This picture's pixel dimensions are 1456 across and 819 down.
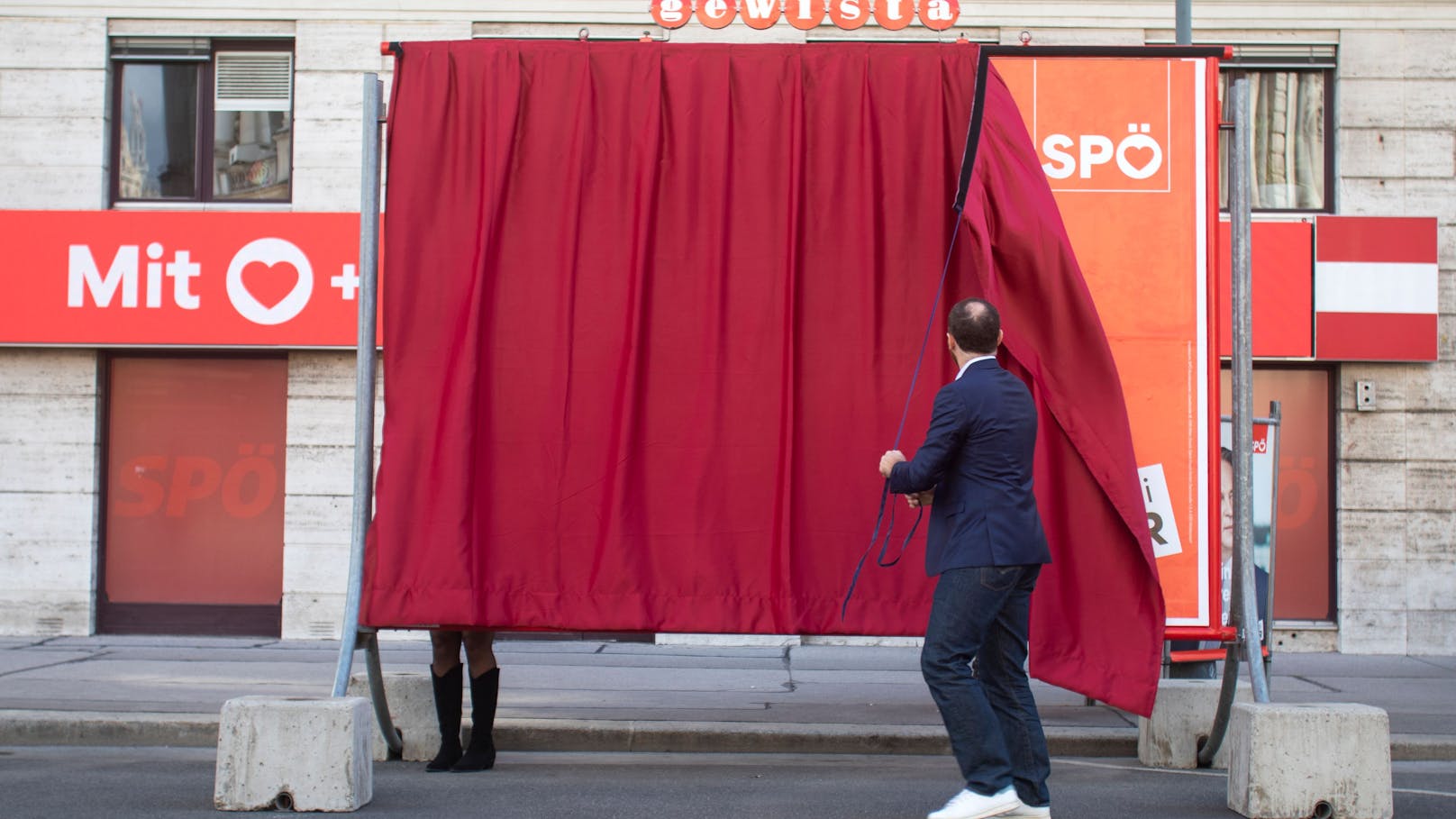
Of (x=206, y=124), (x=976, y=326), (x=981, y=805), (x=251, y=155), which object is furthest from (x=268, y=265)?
(x=981, y=805)

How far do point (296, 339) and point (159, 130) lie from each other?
8.59 ft

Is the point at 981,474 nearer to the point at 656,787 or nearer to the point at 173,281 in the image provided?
the point at 656,787

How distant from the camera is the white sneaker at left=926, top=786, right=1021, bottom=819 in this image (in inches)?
211

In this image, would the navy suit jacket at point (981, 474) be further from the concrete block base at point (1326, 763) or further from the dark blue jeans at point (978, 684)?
the concrete block base at point (1326, 763)

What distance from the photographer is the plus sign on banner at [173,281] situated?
41.4 ft

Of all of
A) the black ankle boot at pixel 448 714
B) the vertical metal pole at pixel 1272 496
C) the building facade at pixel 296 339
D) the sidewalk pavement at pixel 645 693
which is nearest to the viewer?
the black ankle boot at pixel 448 714

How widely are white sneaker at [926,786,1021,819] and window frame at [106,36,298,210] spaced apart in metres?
9.73

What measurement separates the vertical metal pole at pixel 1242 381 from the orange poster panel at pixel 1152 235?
0.44 feet

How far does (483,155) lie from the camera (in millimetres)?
6441

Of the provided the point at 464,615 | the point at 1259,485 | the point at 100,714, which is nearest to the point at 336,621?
the point at 100,714

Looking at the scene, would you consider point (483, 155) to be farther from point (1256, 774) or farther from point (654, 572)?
point (1256, 774)

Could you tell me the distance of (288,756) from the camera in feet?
19.0

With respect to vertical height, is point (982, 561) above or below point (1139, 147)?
below

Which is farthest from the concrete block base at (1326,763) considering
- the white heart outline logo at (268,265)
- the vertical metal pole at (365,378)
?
the white heart outline logo at (268,265)
